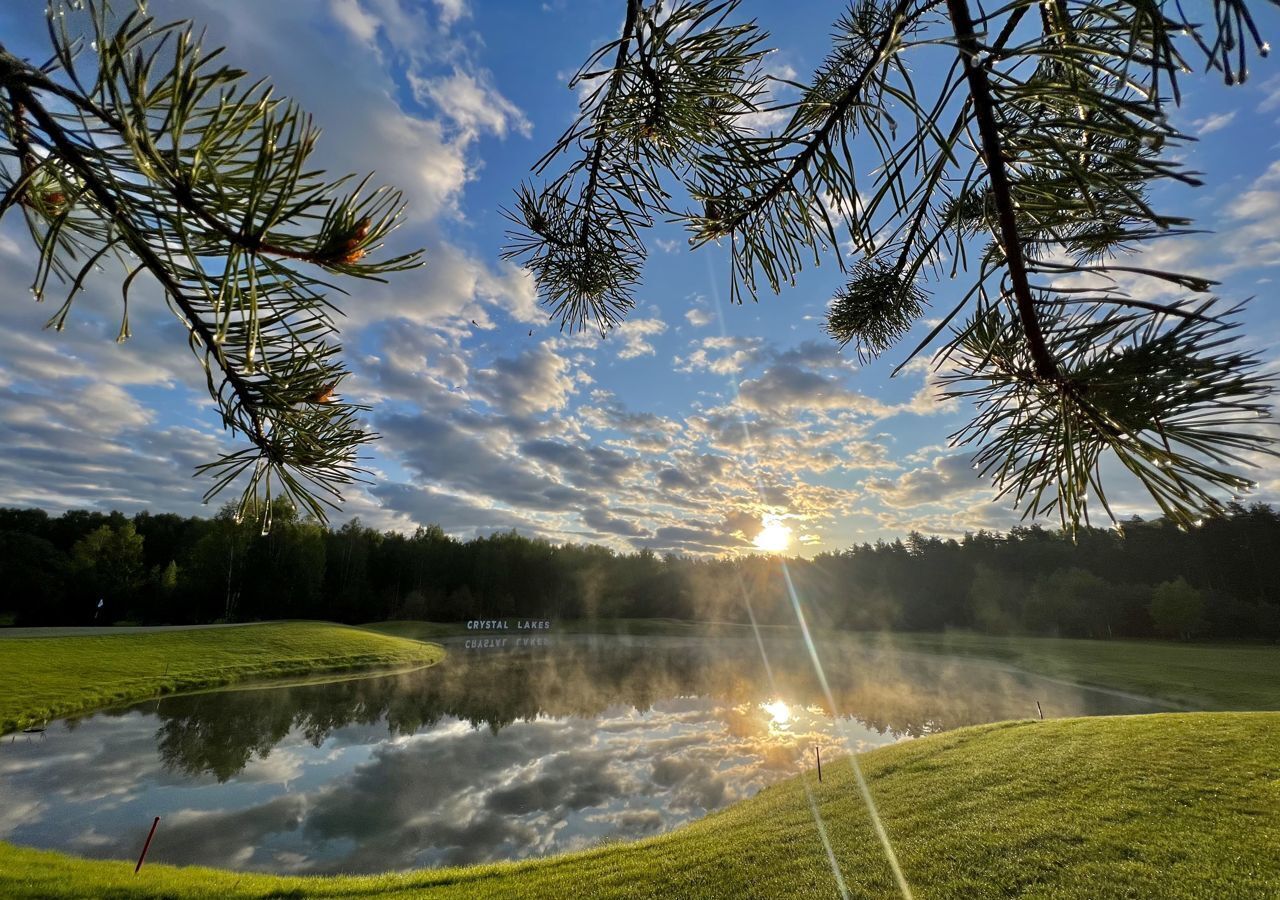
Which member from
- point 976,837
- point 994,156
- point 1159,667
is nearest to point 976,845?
point 976,837

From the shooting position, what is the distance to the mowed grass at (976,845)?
335 cm

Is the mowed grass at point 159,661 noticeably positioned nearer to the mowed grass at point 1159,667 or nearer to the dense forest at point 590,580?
the dense forest at point 590,580

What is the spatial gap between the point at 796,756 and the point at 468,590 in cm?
3681

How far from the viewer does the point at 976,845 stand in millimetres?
3943

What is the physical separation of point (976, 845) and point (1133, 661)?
74.3 feet

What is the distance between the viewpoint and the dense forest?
3048cm

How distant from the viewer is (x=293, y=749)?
953 centimetres

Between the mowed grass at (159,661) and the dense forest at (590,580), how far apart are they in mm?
4184

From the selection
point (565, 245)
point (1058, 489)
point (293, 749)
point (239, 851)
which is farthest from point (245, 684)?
point (1058, 489)

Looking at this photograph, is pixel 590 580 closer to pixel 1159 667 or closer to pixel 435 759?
pixel 1159 667

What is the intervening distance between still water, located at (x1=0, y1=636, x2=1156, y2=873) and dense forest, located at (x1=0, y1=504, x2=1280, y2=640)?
12.2 m

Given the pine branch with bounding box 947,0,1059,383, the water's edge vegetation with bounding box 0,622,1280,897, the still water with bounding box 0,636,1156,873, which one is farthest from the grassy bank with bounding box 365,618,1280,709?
the pine branch with bounding box 947,0,1059,383

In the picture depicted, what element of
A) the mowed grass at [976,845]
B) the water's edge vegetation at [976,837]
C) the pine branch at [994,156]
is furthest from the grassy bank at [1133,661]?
the pine branch at [994,156]

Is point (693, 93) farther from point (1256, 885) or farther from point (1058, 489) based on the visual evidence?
point (1256, 885)
